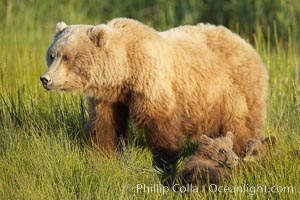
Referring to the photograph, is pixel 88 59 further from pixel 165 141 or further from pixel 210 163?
pixel 210 163

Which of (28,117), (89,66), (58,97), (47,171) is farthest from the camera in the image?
(58,97)

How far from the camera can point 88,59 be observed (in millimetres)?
6328

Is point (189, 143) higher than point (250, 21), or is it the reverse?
point (250, 21)

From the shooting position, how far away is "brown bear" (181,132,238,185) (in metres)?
5.65

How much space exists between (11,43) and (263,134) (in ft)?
13.7

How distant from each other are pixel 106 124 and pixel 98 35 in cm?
80

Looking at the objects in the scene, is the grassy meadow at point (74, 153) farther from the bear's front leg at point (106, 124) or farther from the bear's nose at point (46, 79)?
the bear's nose at point (46, 79)

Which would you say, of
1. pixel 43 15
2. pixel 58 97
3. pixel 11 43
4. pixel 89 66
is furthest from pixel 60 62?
pixel 43 15

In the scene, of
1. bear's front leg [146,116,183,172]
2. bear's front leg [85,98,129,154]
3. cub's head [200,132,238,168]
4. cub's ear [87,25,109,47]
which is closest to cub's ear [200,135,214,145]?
cub's head [200,132,238,168]

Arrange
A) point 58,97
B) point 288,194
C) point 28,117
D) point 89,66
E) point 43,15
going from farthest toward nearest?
1. point 43,15
2. point 58,97
3. point 28,117
4. point 89,66
5. point 288,194

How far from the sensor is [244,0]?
1442 centimetres

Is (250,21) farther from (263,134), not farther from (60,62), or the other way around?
(60,62)

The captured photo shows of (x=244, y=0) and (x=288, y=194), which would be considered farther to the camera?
(x=244, y=0)

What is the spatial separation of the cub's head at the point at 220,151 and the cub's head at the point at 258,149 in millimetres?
149
